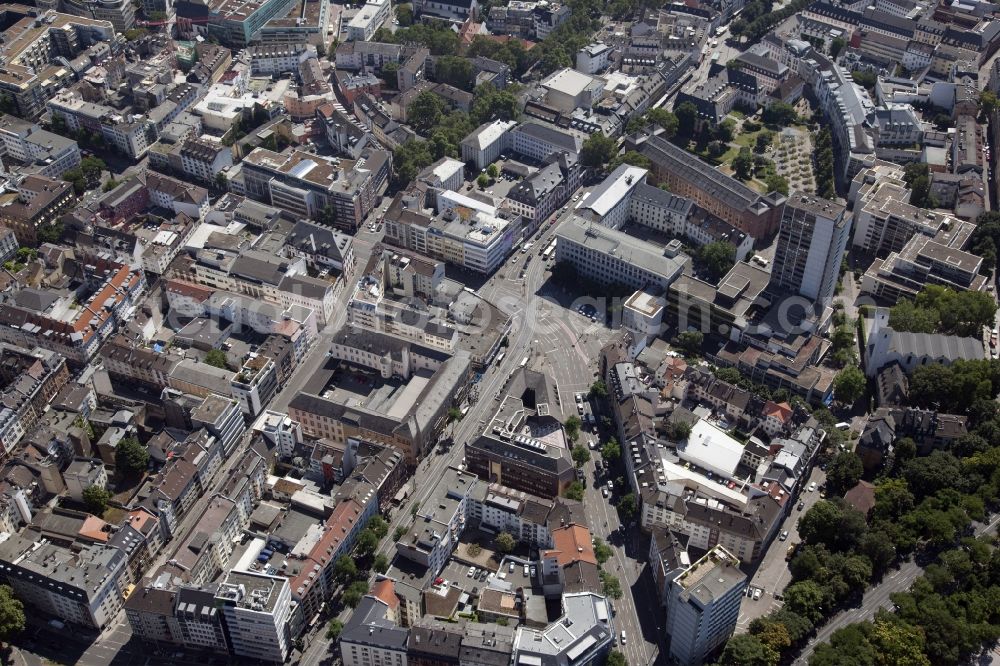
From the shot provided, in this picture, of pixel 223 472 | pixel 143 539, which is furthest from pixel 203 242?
pixel 143 539

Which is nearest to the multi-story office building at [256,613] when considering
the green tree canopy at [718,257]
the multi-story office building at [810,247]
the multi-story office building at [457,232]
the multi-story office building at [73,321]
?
the multi-story office building at [73,321]


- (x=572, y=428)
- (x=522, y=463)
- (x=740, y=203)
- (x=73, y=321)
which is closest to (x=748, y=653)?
(x=522, y=463)

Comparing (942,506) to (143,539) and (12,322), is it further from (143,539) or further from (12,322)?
(12,322)

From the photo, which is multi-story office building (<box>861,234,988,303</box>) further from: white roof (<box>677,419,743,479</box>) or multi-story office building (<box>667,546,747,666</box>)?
multi-story office building (<box>667,546,747,666</box>)

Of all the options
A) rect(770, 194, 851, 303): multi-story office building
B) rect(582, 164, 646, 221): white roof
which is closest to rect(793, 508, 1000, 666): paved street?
rect(770, 194, 851, 303): multi-story office building

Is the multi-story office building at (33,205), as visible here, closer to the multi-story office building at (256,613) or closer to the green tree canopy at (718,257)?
the multi-story office building at (256,613)

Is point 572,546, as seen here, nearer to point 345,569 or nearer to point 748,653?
point 748,653
